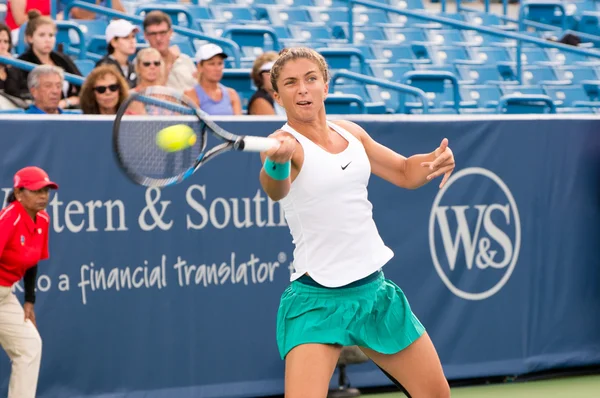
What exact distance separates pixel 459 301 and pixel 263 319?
136cm

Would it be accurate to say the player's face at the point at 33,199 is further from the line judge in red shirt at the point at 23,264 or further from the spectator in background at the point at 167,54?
the spectator in background at the point at 167,54

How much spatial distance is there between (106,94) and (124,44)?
191cm

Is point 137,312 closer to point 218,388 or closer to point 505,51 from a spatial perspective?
point 218,388

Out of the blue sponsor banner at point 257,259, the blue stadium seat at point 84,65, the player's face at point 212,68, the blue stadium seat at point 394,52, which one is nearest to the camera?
the blue sponsor banner at point 257,259

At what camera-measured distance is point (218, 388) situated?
23.1 ft

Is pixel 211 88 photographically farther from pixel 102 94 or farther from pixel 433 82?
pixel 433 82

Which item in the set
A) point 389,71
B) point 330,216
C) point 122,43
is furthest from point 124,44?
point 330,216

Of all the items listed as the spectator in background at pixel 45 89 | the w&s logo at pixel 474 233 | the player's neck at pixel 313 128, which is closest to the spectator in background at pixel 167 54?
the spectator in background at pixel 45 89

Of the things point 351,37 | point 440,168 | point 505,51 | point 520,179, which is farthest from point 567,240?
point 505,51

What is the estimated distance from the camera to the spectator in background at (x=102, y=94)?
719 centimetres

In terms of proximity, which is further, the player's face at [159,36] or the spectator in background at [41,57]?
the player's face at [159,36]

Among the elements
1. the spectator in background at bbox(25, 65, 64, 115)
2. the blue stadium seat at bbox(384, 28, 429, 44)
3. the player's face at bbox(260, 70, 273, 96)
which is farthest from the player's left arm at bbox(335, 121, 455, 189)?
the blue stadium seat at bbox(384, 28, 429, 44)

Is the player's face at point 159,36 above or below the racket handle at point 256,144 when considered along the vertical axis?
above

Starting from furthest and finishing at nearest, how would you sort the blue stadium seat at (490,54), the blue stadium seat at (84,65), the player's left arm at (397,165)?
the blue stadium seat at (490,54) < the blue stadium seat at (84,65) < the player's left arm at (397,165)
